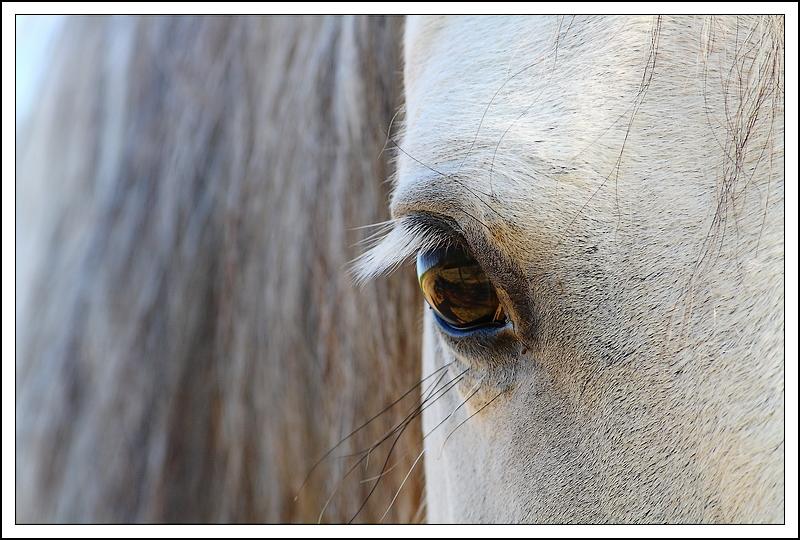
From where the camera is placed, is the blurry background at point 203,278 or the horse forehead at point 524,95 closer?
the horse forehead at point 524,95

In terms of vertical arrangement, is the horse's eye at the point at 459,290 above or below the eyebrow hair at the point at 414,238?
below

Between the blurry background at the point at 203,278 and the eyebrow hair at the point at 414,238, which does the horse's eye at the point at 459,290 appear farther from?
the blurry background at the point at 203,278

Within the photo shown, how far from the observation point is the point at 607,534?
0.53m

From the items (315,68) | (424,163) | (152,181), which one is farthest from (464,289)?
(152,181)

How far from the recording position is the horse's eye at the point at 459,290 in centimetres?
54

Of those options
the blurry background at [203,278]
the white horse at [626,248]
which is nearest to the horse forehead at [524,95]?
the white horse at [626,248]

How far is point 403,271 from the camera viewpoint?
863mm

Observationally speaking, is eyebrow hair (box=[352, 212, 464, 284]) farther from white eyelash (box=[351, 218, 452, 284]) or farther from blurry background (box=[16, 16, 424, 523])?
blurry background (box=[16, 16, 424, 523])

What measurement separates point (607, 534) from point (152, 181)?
2.35 ft

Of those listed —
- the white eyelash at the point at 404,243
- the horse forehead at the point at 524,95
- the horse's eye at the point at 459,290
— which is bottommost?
the horse's eye at the point at 459,290

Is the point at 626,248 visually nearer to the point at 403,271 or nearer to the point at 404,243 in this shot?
the point at 404,243

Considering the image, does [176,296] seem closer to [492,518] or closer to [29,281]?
[29,281]

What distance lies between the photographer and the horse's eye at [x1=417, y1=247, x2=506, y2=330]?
1.77 ft

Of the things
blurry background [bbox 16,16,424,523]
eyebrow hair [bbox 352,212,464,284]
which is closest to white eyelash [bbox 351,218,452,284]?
eyebrow hair [bbox 352,212,464,284]
